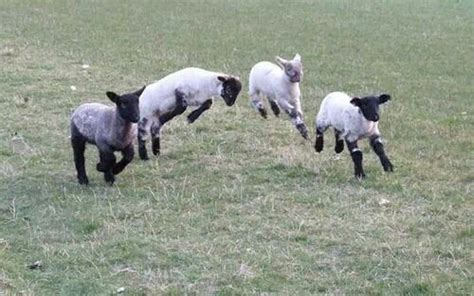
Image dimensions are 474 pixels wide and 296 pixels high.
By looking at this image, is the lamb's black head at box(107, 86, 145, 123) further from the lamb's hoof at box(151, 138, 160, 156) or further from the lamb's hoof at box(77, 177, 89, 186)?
the lamb's hoof at box(151, 138, 160, 156)

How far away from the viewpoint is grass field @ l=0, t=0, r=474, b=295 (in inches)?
253

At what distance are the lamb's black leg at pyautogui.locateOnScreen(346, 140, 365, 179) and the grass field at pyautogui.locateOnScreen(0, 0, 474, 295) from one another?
91 mm

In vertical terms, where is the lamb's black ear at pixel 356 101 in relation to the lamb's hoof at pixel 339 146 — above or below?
above

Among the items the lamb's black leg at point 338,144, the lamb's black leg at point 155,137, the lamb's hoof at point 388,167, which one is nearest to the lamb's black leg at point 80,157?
the lamb's black leg at point 155,137

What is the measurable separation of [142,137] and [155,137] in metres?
0.21

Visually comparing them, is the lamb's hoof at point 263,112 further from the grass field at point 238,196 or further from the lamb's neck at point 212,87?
the lamb's neck at point 212,87

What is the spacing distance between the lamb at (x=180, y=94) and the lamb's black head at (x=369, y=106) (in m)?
1.49

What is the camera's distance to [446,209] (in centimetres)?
777

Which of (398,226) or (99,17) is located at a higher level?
(398,226)

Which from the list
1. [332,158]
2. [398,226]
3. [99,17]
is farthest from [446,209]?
[99,17]

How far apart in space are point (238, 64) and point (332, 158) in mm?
7068

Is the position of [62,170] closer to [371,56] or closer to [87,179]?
[87,179]

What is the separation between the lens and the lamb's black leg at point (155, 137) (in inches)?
382

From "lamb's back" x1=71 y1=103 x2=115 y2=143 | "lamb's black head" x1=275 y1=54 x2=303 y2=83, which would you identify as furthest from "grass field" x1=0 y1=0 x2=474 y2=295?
"lamb's black head" x1=275 y1=54 x2=303 y2=83
